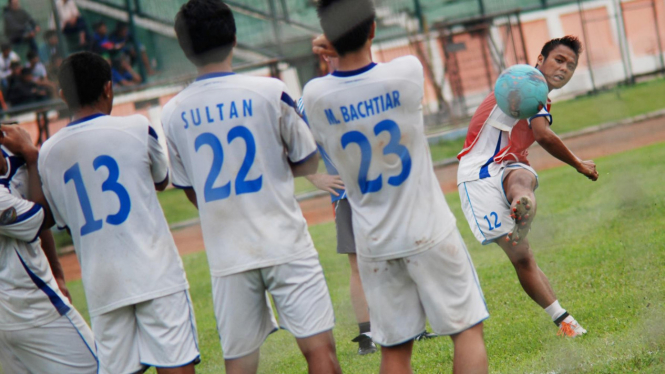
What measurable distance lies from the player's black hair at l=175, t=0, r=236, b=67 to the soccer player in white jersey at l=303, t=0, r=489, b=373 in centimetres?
45

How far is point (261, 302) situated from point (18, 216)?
130 centimetres

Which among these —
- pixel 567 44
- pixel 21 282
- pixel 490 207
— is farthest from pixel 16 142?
pixel 567 44

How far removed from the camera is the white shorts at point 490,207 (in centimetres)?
496

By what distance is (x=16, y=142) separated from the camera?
12.5 ft

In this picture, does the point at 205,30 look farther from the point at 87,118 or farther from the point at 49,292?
the point at 49,292

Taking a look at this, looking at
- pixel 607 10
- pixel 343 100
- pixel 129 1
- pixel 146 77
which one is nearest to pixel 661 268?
pixel 343 100

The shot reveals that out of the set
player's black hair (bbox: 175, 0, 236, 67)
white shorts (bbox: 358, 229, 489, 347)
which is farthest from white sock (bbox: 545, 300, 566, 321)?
player's black hair (bbox: 175, 0, 236, 67)

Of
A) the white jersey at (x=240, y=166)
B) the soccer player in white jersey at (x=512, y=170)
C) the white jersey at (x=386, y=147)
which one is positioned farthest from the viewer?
the soccer player in white jersey at (x=512, y=170)

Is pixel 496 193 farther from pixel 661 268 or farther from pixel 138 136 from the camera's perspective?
pixel 138 136

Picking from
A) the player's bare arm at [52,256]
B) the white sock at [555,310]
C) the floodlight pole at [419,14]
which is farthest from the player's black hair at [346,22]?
→ the floodlight pole at [419,14]

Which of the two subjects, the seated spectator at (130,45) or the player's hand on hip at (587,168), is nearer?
the player's hand on hip at (587,168)

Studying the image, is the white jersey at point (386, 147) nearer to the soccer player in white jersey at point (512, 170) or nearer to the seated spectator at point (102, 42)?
the soccer player in white jersey at point (512, 170)

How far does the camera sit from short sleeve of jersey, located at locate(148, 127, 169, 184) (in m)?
3.59

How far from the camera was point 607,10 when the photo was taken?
22.9 meters
